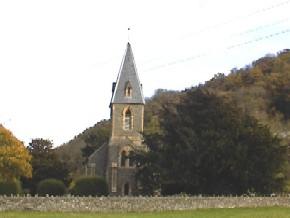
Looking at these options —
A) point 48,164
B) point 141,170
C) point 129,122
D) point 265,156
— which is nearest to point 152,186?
point 141,170

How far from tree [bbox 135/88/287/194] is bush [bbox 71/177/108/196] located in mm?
9940

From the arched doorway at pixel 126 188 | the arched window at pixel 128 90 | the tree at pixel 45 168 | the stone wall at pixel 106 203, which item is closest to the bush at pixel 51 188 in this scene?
the arched doorway at pixel 126 188

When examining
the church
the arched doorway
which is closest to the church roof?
the church

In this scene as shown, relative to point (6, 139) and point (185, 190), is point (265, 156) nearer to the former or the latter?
point (185, 190)

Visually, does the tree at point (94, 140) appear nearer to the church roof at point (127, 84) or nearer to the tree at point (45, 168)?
the tree at point (45, 168)

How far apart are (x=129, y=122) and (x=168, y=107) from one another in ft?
56.0

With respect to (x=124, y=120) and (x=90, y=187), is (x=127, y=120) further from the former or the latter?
(x=90, y=187)

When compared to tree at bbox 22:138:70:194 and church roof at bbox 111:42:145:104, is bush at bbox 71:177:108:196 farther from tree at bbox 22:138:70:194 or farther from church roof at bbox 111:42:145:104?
tree at bbox 22:138:70:194

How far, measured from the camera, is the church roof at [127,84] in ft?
215

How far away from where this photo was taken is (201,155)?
140 feet

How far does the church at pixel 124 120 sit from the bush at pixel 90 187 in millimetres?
8021

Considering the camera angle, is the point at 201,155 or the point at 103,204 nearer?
the point at 103,204

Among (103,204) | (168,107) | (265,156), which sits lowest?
(103,204)

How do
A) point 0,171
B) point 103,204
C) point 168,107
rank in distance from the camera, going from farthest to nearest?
point 0,171
point 168,107
point 103,204
